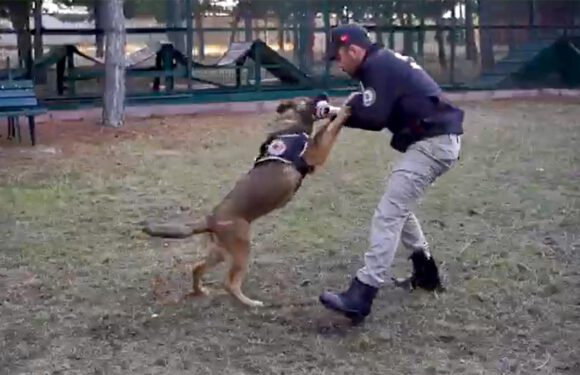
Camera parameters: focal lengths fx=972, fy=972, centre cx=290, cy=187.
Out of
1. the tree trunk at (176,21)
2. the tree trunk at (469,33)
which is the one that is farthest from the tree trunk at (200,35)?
the tree trunk at (469,33)

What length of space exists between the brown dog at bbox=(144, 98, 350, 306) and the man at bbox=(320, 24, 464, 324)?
40cm

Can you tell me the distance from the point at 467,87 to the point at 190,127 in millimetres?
6642

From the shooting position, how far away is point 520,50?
62.6 feet

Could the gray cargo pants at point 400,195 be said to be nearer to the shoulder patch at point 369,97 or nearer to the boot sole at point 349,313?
the boot sole at point 349,313

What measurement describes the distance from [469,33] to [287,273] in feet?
43.3

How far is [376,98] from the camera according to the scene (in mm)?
4922

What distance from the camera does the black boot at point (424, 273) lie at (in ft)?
18.7

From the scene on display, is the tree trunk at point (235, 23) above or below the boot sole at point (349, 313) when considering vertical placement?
above

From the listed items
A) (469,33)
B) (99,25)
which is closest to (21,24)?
(99,25)

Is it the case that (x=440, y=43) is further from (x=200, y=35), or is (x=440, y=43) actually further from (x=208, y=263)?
(x=208, y=263)

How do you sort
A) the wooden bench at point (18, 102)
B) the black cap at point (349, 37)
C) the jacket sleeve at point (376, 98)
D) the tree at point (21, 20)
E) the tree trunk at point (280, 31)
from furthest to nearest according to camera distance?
1. the tree trunk at point (280, 31)
2. the tree at point (21, 20)
3. the wooden bench at point (18, 102)
4. the black cap at point (349, 37)
5. the jacket sleeve at point (376, 98)

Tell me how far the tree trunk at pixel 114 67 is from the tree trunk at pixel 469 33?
7.16 m

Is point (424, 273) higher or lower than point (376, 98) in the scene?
lower

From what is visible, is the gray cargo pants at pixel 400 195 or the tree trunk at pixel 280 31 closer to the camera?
the gray cargo pants at pixel 400 195
